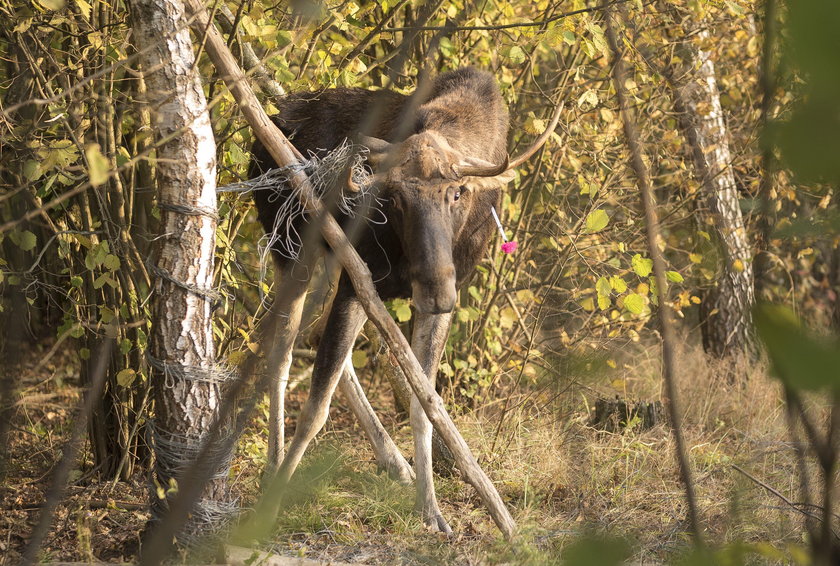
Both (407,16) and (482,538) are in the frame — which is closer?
(482,538)

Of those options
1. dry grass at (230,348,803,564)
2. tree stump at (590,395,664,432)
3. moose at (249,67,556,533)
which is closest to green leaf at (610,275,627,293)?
dry grass at (230,348,803,564)

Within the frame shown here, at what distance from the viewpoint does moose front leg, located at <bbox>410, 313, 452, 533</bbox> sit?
4.67 metres

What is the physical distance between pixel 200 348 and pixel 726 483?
322 cm

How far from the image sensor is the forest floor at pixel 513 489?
4195 mm

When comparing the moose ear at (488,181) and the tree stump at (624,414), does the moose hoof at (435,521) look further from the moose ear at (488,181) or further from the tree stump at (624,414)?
the tree stump at (624,414)

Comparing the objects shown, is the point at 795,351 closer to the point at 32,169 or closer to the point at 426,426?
the point at 32,169

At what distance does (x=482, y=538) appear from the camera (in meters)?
4.43

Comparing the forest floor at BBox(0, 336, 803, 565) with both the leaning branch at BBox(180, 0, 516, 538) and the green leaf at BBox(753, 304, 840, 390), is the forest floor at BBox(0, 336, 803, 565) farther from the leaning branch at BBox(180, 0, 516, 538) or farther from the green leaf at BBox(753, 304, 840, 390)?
the green leaf at BBox(753, 304, 840, 390)

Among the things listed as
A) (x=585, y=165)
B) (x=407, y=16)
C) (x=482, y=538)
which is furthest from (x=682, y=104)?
(x=482, y=538)

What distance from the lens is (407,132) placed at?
470 cm

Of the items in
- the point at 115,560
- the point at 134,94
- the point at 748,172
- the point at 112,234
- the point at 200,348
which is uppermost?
the point at 748,172

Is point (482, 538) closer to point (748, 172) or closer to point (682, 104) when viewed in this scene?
point (682, 104)

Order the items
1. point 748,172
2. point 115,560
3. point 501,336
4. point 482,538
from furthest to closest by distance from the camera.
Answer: point 748,172, point 501,336, point 482,538, point 115,560

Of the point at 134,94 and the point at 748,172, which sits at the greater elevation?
the point at 748,172
